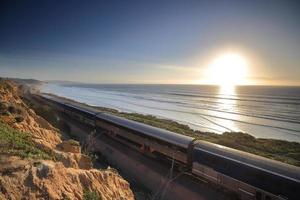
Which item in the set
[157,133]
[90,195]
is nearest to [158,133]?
[157,133]

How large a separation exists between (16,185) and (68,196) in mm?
1521

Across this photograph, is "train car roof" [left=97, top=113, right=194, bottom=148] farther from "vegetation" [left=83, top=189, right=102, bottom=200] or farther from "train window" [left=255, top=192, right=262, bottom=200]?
"vegetation" [left=83, top=189, right=102, bottom=200]

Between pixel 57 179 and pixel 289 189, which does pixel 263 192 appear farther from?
pixel 57 179

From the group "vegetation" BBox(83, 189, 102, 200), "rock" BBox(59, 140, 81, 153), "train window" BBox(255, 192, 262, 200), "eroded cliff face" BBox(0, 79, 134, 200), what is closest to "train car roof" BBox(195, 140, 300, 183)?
"train window" BBox(255, 192, 262, 200)

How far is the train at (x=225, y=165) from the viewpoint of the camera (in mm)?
9359

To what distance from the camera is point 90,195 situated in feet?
26.6

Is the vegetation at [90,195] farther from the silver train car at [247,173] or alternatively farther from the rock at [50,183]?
the silver train car at [247,173]

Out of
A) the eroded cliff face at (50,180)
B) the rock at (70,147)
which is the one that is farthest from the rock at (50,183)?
the rock at (70,147)

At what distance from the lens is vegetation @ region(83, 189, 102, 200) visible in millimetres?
7953

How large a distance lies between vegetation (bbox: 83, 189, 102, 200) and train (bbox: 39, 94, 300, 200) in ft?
19.9

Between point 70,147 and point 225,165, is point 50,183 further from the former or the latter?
point 225,165

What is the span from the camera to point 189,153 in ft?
44.3

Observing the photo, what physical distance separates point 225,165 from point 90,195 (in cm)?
640

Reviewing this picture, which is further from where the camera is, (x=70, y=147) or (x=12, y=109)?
(x=12, y=109)
